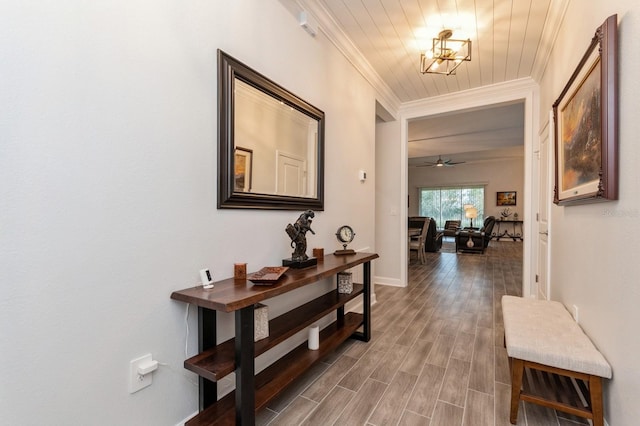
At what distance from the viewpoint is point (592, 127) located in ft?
5.18

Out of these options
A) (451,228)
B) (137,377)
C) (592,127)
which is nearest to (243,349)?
(137,377)

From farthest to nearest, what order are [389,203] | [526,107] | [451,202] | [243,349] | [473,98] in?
[451,202], [389,203], [473,98], [526,107], [243,349]

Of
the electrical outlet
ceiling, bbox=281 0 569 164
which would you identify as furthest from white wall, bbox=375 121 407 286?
the electrical outlet

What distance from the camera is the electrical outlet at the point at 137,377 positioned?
120 centimetres

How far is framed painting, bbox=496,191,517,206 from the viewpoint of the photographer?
9930mm

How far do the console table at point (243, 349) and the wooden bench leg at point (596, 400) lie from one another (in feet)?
4.46

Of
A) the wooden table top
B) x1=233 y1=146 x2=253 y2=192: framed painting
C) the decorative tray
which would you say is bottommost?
the wooden table top

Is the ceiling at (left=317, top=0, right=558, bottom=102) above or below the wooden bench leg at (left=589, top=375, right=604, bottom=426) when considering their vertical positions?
above

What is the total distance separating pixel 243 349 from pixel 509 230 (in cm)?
1133

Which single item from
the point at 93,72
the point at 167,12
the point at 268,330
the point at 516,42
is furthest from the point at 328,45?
the point at 268,330

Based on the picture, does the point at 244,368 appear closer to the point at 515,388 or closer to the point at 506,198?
the point at 515,388

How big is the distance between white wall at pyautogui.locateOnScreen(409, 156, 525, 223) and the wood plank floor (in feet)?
26.3

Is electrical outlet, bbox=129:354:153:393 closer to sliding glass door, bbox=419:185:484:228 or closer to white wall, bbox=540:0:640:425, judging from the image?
white wall, bbox=540:0:640:425

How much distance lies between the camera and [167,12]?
52.6 inches
